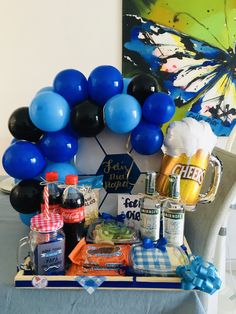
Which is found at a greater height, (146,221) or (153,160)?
(153,160)

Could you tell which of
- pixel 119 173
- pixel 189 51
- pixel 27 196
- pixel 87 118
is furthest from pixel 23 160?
pixel 189 51

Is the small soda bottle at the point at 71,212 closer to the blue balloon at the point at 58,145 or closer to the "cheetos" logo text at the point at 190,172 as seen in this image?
the blue balloon at the point at 58,145

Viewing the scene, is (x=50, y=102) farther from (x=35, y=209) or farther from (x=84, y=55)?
(x=84, y=55)

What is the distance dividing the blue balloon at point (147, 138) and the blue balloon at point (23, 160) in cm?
31

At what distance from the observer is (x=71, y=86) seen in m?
0.99

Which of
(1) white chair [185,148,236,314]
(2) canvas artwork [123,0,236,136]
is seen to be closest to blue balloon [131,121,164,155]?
(1) white chair [185,148,236,314]

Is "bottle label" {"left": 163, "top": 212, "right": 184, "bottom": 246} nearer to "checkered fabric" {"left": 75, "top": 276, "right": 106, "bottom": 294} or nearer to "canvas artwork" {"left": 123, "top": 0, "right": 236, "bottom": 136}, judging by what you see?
"checkered fabric" {"left": 75, "top": 276, "right": 106, "bottom": 294}

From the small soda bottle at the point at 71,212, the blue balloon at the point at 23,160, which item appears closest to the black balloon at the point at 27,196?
the blue balloon at the point at 23,160

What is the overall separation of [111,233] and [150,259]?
0.18 m

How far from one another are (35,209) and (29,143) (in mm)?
207

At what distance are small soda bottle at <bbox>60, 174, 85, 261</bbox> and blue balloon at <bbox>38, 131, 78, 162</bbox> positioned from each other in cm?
16

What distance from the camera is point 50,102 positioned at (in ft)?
3.12

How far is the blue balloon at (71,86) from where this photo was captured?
991 millimetres

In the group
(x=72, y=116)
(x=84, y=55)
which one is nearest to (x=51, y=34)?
(x=84, y=55)
